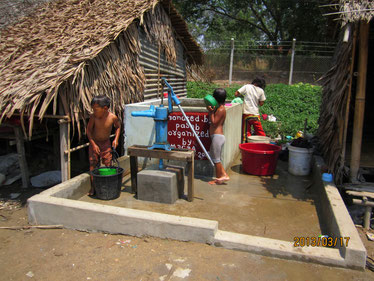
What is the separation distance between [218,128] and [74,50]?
2883 mm

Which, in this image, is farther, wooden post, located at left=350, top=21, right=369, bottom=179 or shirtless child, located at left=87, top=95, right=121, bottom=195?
shirtless child, located at left=87, top=95, right=121, bottom=195

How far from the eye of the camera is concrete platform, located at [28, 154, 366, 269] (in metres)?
3.26

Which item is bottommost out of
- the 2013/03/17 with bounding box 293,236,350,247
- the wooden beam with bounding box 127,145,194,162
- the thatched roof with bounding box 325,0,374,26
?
the 2013/03/17 with bounding box 293,236,350,247

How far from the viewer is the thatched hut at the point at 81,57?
4.90 meters

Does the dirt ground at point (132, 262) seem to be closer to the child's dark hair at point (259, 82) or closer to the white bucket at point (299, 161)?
the white bucket at point (299, 161)

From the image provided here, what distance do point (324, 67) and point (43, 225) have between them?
1486 centimetres

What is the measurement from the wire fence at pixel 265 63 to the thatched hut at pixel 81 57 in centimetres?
719

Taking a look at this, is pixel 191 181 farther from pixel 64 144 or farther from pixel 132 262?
pixel 64 144

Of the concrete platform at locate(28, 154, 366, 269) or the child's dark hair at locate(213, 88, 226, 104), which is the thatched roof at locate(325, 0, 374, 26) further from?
the concrete platform at locate(28, 154, 366, 269)

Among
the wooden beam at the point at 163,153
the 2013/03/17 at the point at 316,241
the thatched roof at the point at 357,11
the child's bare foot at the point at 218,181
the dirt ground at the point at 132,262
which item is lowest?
the dirt ground at the point at 132,262

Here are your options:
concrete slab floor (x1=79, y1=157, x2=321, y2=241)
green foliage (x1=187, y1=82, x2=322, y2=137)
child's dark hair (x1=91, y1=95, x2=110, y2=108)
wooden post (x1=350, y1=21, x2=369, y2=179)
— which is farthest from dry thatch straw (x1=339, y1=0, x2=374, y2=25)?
green foliage (x1=187, y1=82, x2=322, y2=137)

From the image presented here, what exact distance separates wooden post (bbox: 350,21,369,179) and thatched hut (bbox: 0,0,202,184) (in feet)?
13.3

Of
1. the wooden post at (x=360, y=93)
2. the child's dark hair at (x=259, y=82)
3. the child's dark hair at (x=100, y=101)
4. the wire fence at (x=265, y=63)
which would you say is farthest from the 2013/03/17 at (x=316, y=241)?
the wire fence at (x=265, y=63)

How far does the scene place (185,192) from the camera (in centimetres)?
501
